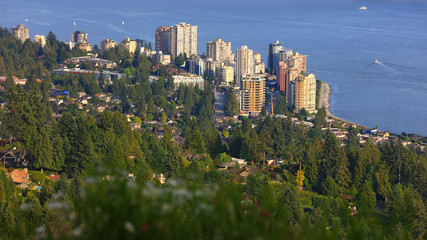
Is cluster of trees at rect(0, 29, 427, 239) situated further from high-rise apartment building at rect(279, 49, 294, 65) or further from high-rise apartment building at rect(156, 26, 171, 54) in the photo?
high-rise apartment building at rect(279, 49, 294, 65)

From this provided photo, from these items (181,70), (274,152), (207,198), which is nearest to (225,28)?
(181,70)

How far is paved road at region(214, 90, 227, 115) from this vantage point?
1159 cm

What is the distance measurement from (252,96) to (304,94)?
1.09m

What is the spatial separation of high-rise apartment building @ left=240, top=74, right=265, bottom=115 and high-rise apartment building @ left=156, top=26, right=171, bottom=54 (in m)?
5.09

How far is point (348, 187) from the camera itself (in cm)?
594

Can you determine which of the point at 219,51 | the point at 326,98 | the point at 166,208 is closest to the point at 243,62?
the point at 219,51

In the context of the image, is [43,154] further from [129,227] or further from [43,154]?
[129,227]

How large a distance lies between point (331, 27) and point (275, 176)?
2307 centimetres

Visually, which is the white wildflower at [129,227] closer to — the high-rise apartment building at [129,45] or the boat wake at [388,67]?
the high-rise apartment building at [129,45]

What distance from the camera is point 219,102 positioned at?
12320mm

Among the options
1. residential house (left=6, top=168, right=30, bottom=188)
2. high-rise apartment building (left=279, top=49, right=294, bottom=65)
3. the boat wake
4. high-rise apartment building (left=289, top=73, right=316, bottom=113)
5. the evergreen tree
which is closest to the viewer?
residential house (left=6, top=168, right=30, bottom=188)

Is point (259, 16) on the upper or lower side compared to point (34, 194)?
upper

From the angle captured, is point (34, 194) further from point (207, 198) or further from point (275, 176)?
point (207, 198)

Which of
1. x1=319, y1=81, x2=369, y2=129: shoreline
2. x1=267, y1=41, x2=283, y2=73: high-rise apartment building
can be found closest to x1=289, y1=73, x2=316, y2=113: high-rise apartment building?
x1=319, y1=81, x2=369, y2=129: shoreline
